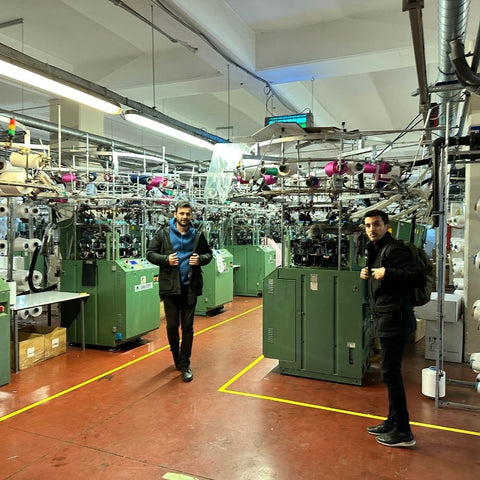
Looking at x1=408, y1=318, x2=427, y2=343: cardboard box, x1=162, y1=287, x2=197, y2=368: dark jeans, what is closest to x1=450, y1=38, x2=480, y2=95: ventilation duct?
x1=162, y1=287, x2=197, y2=368: dark jeans

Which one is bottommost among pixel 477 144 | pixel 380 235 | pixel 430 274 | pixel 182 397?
pixel 182 397

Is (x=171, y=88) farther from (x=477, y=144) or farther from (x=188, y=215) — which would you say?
(x=477, y=144)

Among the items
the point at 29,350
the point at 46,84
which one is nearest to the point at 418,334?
the point at 29,350

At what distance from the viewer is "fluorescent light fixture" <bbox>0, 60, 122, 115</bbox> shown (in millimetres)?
3043

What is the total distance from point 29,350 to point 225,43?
4494 millimetres

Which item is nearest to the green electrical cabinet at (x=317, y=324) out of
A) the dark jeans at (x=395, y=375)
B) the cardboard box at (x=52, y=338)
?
the dark jeans at (x=395, y=375)

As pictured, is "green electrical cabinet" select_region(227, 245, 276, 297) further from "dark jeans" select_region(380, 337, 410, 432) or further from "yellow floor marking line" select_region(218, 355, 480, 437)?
"dark jeans" select_region(380, 337, 410, 432)

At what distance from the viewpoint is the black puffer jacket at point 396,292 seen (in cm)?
280

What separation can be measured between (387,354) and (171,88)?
18.9 feet

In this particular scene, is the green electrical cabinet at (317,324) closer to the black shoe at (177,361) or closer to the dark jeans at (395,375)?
→ the black shoe at (177,361)

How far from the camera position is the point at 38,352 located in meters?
4.63

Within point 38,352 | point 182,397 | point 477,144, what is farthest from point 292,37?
point 38,352

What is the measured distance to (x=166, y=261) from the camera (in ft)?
13.4

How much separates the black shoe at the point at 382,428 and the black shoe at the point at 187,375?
1881 mm
